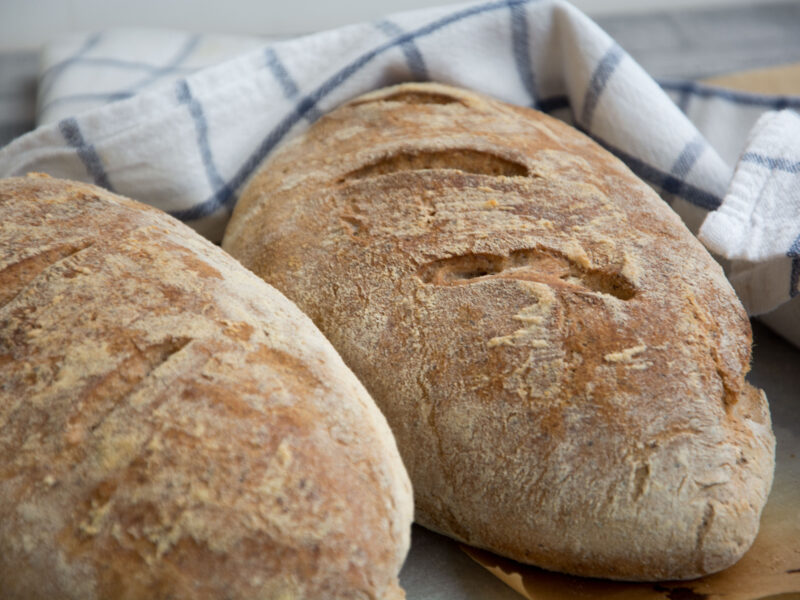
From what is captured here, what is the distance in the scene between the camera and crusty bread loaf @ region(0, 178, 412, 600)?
783mm

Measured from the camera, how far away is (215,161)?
1540mm

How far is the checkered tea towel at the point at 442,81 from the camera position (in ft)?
4.69

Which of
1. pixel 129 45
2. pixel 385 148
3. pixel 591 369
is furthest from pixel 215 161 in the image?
pixel 591 369

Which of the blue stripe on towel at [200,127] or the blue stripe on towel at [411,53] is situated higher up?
the blue stripe on towel at [411,53]

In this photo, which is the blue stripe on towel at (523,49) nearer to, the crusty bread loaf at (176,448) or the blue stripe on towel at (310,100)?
the blue stripe on towel at (310,100)

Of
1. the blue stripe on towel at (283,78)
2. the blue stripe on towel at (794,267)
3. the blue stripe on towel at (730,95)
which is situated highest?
the blue stripe on towel at (283,78)

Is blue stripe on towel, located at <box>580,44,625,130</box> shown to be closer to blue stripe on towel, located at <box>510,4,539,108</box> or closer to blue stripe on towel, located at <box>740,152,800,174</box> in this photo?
blue stripe on towel, located at <box>510,4,539,108</box>

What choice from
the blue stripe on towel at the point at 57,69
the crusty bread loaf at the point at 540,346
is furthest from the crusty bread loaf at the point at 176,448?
the blue stripe on towel at the point at 57,69

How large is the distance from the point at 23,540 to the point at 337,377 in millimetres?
361

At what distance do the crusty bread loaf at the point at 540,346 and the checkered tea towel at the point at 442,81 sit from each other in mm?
263

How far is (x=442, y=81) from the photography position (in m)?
1.60

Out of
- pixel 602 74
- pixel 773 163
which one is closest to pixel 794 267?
pixel 773 163

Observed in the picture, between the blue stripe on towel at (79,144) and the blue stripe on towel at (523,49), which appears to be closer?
the blue stripe on towel at (79,144)

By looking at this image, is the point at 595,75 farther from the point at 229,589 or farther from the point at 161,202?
the point at 229,589
